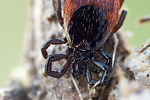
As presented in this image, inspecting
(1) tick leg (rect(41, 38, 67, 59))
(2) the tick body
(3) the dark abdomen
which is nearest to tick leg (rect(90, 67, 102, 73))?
(2) the tick body

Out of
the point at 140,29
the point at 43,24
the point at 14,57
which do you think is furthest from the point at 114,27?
the point at 14,57

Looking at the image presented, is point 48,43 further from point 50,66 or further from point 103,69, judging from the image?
point 103,69

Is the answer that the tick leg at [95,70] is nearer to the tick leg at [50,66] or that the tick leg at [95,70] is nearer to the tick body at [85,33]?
the tick body at [85,33]

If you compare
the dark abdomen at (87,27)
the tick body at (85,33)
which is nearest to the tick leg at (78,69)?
the tick body at (85,33)

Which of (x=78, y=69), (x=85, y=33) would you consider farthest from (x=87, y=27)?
(x=78, y=69)

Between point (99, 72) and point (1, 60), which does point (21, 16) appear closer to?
point (1, 60)

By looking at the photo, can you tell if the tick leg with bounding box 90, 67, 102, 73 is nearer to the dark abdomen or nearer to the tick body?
the tick body

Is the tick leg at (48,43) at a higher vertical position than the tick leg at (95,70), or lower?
higher

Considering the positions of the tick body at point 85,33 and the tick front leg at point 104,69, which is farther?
the tick body at point 85,33

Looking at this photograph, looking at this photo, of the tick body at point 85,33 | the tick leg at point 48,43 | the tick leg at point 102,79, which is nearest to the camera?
the tick leg at point 102,79

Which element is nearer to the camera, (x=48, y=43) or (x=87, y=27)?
(x=87, y=27)
